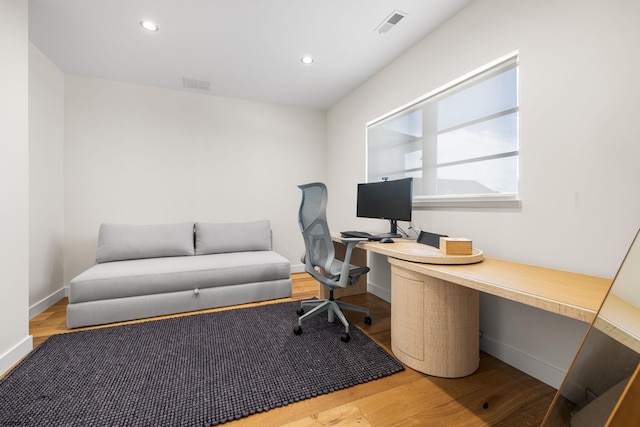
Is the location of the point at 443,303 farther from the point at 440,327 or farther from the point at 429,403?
the point at 429,403

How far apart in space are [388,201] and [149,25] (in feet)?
8.57

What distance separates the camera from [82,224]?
315cm

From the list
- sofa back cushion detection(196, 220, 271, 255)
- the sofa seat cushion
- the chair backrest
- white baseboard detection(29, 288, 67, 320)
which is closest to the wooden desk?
the chair backrest

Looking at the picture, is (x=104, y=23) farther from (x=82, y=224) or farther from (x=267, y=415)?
(x=267, y=415)

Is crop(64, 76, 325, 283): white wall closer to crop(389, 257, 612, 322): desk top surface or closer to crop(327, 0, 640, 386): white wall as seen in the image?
crop(327, 0, 640, 386): white wall

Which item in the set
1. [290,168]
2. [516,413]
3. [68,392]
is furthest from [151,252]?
[516,413]

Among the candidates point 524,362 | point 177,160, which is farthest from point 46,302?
point 524,362

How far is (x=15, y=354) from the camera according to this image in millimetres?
1764

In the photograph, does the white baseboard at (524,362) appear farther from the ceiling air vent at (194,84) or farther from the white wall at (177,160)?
the ceiling air vent at (194,84)

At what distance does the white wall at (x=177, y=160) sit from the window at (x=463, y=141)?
1.77 metres

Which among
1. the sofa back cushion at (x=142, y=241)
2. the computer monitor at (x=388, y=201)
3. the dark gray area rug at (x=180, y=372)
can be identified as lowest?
the dark gray area rug at (x=180, y=372)

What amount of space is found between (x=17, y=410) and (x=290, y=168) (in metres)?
3.46

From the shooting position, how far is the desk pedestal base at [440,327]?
5.34 feet

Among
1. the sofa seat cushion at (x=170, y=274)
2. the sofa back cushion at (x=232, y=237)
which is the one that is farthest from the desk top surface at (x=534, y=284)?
the sofa back cushion at (x=232, y=237)
